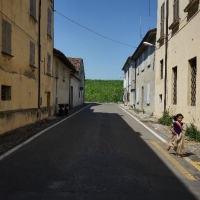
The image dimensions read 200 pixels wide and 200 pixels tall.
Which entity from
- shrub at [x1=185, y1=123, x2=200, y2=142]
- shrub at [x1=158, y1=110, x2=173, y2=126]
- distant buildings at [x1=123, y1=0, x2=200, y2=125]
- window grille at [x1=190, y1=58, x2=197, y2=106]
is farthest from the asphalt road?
shrub at [x1=158, y1=110, x2=173, y2=126]

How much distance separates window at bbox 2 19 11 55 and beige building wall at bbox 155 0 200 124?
7.32m

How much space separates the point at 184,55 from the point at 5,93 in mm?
7995

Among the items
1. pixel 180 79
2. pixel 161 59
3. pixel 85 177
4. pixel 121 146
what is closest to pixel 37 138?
pixel 121 146

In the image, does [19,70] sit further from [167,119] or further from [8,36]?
[167,119]

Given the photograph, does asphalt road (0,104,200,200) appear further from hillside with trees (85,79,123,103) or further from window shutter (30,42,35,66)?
hillside with trees (85,79,123,103)

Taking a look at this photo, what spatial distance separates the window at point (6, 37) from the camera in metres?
10.3

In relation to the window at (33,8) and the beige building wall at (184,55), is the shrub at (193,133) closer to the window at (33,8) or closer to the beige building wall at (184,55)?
the beige building wall at (184,55)

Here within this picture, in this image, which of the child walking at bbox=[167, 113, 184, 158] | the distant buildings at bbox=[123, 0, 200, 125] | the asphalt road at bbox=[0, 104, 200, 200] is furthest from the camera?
the distant buildings at bbox=[123, 0, 200, 125]

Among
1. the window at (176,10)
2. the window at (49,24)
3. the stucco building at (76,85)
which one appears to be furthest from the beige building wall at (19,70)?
the stucco building at (76,85)

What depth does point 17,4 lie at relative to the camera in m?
11.8

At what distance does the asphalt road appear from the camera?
4.20 m

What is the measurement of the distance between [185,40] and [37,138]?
790 cm

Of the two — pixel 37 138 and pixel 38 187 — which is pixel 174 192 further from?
pixel 37 138

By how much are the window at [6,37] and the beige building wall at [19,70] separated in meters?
0.14
